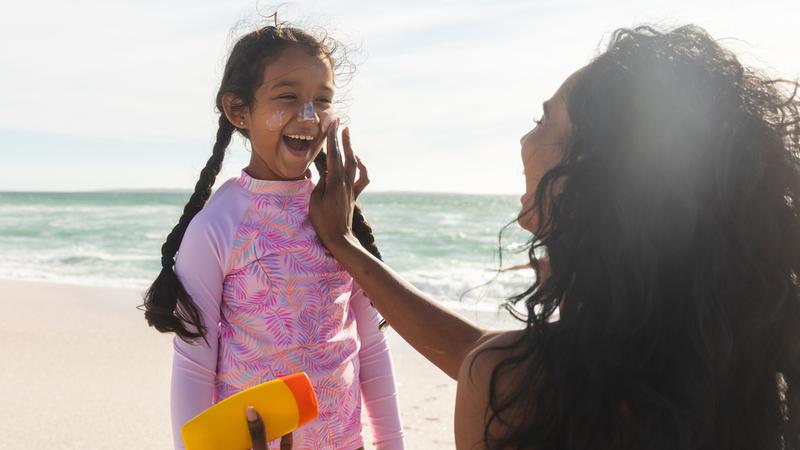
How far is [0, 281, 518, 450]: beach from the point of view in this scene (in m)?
4.79

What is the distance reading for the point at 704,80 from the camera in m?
1.47

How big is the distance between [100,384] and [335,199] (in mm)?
4233

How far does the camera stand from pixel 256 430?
5.48ft

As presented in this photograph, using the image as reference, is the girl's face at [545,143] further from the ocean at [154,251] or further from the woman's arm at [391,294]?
the ocean at [154,251]

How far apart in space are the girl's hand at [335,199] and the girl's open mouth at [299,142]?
0.09 meters

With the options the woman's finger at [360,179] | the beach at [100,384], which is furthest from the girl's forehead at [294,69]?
the beach at [100,384]

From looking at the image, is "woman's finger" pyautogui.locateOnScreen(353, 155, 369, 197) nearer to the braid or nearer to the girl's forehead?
the girl's forehead

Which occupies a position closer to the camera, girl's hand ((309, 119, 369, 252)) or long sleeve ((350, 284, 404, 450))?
girl's hand ((309, 119, 369, 252))

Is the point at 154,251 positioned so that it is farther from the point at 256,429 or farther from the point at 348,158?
the point at 256,429

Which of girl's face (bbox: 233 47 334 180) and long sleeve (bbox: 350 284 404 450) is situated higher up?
girl's face (bbox: 233 47 334 180)

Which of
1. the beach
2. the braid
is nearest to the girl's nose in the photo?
the braid

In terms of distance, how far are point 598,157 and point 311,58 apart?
1134 millimetres

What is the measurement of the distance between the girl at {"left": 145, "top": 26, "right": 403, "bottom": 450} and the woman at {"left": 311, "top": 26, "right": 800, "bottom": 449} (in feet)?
2.68

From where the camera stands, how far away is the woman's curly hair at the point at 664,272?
4.64 feet
